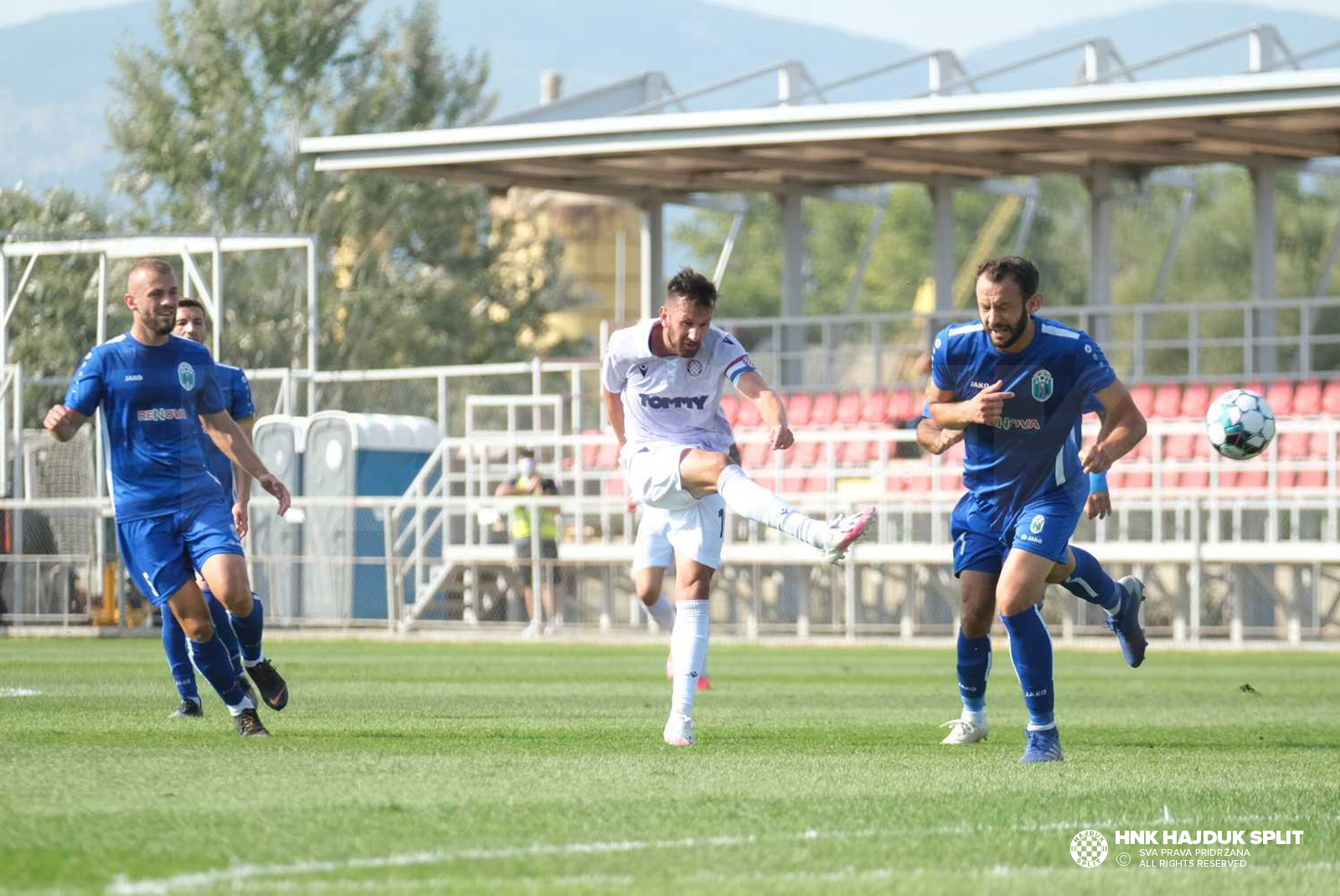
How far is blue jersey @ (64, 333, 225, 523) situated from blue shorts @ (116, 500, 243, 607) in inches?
1.6

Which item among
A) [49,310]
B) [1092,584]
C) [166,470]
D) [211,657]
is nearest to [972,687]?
[1092,584]

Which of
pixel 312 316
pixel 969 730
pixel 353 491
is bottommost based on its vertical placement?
pixel 969 730

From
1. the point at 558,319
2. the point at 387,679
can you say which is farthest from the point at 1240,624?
the point at 558,319

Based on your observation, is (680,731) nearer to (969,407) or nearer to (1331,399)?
(969,407)

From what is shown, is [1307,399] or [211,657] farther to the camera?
[1307,399]

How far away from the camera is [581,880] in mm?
5539

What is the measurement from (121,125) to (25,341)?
22906 mm

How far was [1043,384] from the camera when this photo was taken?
349 inches

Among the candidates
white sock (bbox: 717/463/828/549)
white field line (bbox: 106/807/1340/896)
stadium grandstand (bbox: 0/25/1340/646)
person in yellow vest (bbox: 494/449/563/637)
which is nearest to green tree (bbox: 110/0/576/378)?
stadium grandstand (bbox: 0/25/1340/646)

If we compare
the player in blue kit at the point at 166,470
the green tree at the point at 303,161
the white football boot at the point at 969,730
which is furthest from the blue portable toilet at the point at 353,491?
the green tree at the point at 303,161

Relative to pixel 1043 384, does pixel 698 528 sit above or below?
below

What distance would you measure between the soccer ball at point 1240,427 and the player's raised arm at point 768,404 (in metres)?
2.21

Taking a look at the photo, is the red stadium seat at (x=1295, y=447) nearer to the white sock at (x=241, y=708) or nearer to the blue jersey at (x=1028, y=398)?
the blue jersey at (x=1028, y=398)

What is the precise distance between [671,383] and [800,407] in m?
20.8
